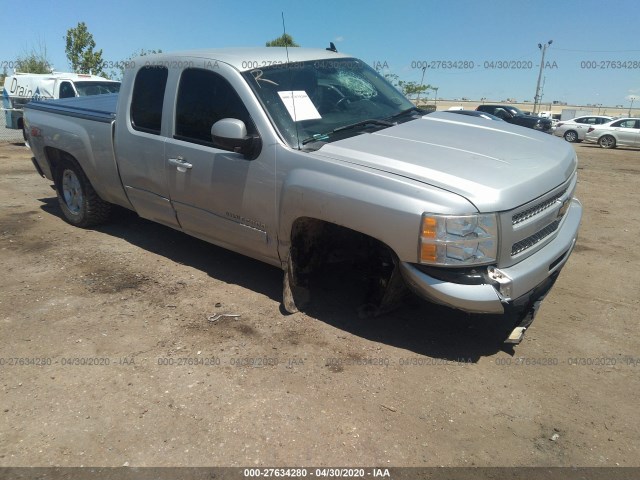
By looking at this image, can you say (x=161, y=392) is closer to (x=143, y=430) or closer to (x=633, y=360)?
(x=143, y=430)

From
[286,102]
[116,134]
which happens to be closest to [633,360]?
[286,102]

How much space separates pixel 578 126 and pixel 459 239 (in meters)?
26.8

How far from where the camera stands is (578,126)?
25.8 meters

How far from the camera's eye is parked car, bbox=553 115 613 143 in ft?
83.7

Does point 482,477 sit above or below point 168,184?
below

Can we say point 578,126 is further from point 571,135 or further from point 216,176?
point 216,176

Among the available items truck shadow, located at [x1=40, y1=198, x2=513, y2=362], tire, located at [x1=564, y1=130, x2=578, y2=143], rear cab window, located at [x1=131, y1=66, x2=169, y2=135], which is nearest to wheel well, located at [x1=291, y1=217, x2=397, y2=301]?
truck shadow, located at [x1=40, y1=198, x2=513, y2=362]

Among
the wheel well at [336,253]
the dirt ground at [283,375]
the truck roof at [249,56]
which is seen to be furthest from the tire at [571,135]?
the wheel well at [336,253]

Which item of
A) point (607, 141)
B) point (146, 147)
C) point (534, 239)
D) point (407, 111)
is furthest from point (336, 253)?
point (607, 141)

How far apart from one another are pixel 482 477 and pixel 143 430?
5.70 feet

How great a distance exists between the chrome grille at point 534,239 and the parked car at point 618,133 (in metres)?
22.6

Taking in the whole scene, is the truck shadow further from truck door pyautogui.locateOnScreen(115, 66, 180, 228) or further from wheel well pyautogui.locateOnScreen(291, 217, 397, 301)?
truck door pyautogui.locateOnScreen(115, 66, 180, 228)

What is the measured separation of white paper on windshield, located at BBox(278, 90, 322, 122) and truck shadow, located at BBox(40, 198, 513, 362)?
1432 mm

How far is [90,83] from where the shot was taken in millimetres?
13430
